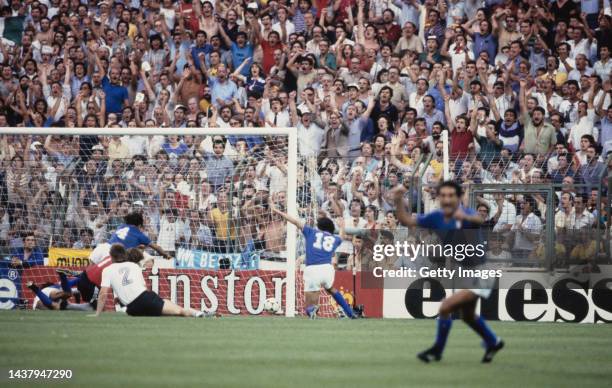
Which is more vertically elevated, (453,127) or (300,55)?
(300,55)

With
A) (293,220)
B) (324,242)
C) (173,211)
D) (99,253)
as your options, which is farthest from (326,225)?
(99,253)

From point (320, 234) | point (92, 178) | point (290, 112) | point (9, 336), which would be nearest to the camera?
point (9, 336)

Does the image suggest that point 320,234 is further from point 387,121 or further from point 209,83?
point 209,83

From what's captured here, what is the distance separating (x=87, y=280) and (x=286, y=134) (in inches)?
171

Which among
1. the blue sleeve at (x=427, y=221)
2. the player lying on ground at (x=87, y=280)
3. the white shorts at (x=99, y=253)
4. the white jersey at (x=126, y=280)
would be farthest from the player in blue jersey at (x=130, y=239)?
the blue sleeve at (x=427, y=221)

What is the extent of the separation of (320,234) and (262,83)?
572cm

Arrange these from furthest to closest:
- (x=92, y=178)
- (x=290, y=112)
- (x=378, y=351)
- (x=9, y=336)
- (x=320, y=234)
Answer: (x=290, y=112), (x=92, y=178), (x=320, y=234), (x=9, y=336), (x=378, y=351)

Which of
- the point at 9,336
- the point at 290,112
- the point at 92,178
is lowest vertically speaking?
the point at 9,336

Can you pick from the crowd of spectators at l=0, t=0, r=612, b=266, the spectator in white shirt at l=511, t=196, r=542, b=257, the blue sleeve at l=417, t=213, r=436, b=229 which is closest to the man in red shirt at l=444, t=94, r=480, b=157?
the crowd of spectators at l=0, t=0, r=612, b=266

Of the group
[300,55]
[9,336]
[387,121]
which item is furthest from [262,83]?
[9,336]

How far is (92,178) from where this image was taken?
19688mm

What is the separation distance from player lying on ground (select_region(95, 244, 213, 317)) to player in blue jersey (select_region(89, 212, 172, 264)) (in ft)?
3.60

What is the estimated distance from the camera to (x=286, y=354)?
1126 centimetres

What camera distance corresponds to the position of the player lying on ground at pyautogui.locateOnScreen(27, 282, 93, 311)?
18.2m
